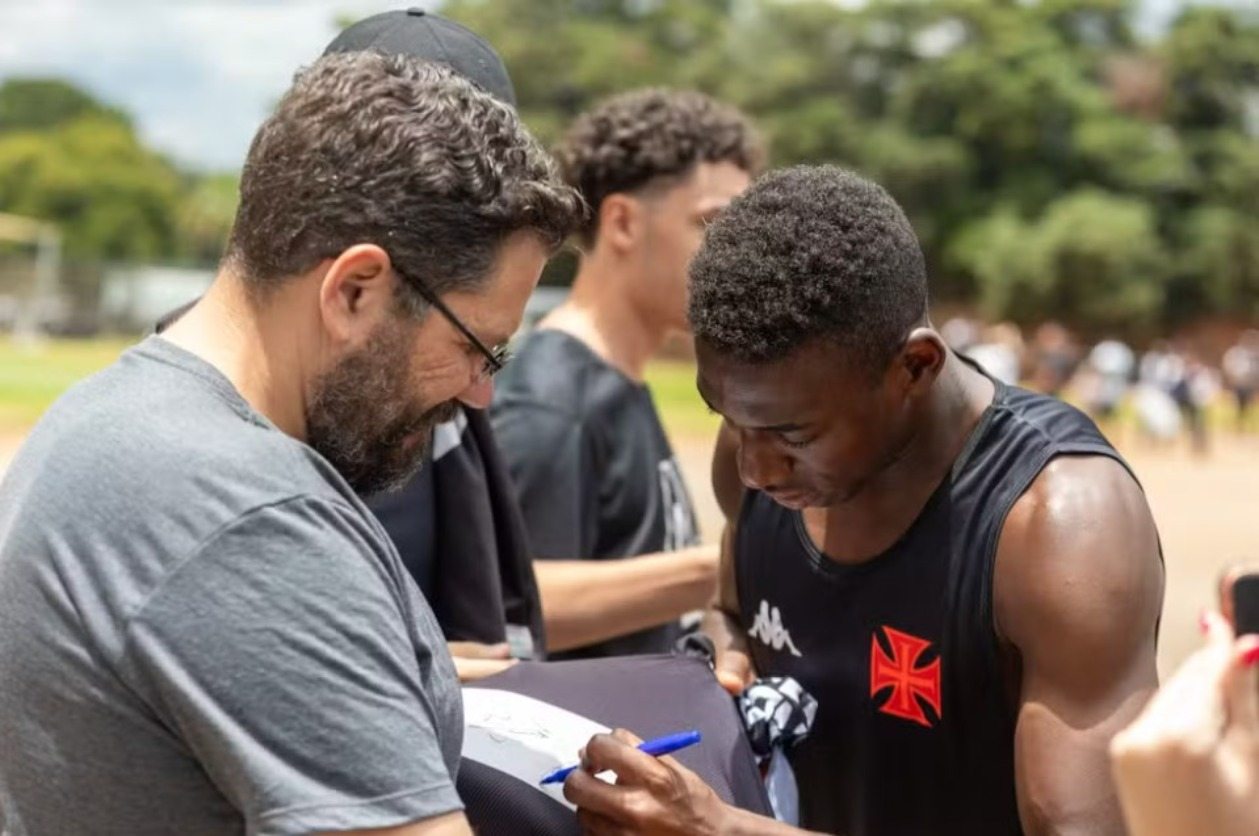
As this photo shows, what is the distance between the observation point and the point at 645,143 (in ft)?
14.7

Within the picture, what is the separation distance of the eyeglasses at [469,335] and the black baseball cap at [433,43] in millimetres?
857

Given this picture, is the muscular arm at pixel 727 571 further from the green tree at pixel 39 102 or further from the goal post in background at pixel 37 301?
the green tree at pixel 39 102

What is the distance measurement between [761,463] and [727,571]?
2.25 feet

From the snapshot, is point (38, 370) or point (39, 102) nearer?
point (38, 370)

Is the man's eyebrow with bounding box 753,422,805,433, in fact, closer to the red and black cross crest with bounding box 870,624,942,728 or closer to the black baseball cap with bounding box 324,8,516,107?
the red and black cross crest with bounding box 870,624,942,728

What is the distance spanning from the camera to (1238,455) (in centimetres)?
2456

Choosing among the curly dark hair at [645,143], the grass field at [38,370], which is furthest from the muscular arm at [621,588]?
the grass field at [38,370]

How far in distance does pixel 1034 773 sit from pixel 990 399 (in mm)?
689

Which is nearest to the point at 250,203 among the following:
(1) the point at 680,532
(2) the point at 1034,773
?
(2) the point at 1034,773

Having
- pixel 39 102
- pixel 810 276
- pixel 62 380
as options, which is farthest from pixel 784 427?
pixel 39 102

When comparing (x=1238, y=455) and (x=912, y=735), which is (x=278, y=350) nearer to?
(x=912, y=735)

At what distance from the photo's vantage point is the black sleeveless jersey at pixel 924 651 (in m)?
2.54

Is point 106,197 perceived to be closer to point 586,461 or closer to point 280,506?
point 586,461

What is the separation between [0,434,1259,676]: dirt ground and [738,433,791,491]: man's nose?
479cm
